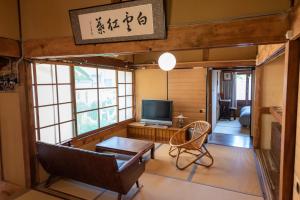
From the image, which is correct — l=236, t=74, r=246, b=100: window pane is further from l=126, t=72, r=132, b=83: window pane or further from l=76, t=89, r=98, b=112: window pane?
l=76, t=89, r=98, b=112: window pane

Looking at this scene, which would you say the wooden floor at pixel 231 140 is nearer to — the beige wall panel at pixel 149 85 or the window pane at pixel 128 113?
the beige wall panel at pixel 149 85

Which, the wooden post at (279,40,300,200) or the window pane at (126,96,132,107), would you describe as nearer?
the wooden post at (279,40,300,200)

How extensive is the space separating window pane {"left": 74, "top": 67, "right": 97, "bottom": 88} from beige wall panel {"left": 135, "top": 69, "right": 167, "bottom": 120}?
160cm

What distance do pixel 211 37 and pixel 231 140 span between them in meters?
4.12

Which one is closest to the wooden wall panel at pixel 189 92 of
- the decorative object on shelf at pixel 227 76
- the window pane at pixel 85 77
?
the window pane at pixel 85 77

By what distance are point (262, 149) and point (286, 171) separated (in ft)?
10.7

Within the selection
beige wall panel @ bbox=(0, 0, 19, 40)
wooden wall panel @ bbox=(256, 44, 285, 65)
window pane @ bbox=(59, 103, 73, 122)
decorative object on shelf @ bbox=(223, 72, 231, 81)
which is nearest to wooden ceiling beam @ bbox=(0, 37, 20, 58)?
beige wall panel @ bbox=(0, 0, 19, 40)

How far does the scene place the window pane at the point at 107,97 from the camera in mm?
4508

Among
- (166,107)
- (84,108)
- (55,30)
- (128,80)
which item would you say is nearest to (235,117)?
(166,107)

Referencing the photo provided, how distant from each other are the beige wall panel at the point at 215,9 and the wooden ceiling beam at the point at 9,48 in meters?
2.05

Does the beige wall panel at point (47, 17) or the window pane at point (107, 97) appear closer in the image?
the beige wall panel at point (47, 17)

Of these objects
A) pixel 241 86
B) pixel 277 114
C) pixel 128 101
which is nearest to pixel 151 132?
pixel 128 101

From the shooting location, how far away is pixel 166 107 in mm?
4977

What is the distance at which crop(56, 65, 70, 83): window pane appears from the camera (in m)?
3.40
